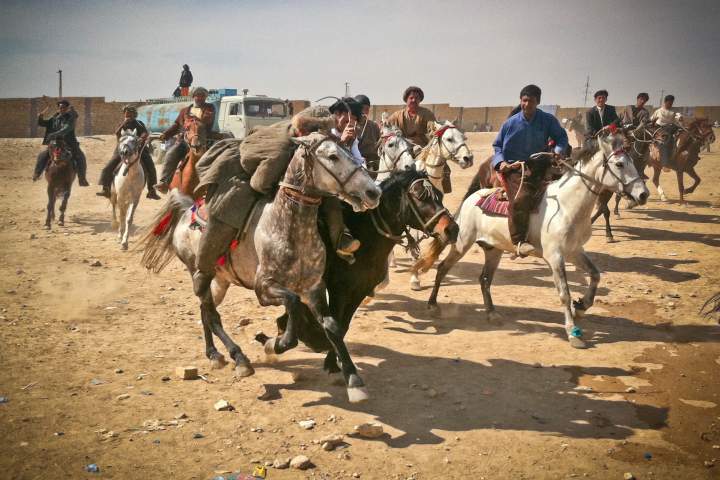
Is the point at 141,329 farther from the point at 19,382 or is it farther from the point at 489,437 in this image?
the point at 489,437

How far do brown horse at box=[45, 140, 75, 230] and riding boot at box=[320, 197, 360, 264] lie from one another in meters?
10.8

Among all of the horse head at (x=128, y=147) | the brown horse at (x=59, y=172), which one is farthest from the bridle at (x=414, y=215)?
the brown horse at (x=59, y=172)

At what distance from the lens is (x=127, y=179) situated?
12078mm

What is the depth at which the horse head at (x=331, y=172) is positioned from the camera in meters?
4.61

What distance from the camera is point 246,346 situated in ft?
21.5

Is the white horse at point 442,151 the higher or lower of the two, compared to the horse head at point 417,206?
higher

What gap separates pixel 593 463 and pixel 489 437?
29.7 inches

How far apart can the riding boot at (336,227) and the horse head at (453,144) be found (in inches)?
172

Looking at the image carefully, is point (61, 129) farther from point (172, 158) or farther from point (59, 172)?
point (172, 158)

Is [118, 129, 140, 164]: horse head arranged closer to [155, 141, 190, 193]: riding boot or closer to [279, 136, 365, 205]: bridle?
[155, 141, 190, 193]: riding boot

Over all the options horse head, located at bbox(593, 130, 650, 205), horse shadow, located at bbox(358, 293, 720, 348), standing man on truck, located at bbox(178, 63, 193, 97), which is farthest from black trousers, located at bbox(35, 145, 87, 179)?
standing man on truck, located at bbox(178, 63, 193, 97)

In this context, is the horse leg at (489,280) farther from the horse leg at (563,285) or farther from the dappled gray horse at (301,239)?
the dappled gray horse at (301,239)

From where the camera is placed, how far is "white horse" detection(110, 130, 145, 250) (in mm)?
12023

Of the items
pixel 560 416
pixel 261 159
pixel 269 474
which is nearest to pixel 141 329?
pixel 261 159
